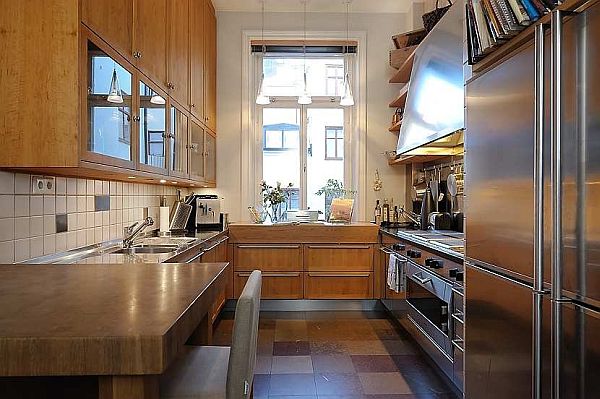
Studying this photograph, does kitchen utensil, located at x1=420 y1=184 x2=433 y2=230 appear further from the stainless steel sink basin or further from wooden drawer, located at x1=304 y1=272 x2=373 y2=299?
the stainless steel sink basin

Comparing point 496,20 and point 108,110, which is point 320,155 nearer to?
point 108,110

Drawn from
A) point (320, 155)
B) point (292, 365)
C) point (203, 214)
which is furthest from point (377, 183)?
point (292, 365)

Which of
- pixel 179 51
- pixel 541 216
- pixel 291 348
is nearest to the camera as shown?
pixel 541 216

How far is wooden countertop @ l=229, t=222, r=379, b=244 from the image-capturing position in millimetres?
4652

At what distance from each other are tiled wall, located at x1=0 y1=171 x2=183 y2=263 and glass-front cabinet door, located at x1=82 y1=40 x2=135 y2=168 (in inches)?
14.5

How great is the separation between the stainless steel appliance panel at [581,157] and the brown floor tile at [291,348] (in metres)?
2.39

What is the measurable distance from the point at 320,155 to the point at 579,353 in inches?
162

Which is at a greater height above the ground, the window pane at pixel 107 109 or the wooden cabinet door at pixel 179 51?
the wooden cabinet door at pixel 179 51

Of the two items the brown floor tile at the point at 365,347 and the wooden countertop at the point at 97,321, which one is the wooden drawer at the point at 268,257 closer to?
the brown floor tile at the point at 365,347

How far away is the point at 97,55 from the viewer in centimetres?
206

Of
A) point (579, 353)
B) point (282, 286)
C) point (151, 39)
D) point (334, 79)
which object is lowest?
point (282, 286)

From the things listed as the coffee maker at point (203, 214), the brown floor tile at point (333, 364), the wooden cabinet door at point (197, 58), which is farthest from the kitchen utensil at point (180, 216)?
the brown floor tile at point (333, 364)

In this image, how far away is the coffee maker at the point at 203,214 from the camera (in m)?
4.53

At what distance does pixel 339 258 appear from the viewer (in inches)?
184
